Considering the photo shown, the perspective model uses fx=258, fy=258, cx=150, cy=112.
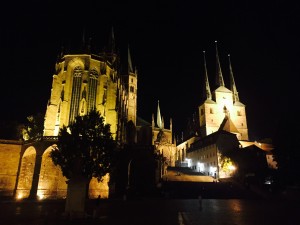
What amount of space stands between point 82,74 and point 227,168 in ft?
104

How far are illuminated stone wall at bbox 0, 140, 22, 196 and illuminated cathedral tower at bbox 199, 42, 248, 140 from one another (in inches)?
2189

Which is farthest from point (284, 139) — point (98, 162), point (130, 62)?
point (130, 62)

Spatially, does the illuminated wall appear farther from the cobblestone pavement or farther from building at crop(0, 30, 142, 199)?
the cobblestone pavement

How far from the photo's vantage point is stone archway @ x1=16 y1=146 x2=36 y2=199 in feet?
108

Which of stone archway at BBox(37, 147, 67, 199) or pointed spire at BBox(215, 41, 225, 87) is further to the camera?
pointed spire at BBox(215, 41, 225, 87)

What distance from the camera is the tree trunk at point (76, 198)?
13102 mm

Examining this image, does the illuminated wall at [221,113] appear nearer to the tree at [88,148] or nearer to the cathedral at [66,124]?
the cathedral at [66,124]

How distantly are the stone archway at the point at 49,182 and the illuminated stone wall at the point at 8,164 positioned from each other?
5.44m

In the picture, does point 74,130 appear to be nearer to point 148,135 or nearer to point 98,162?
point 98,162

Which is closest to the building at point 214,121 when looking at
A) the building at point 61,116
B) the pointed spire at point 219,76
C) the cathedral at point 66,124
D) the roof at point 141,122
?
the pointed spire at point 219,76

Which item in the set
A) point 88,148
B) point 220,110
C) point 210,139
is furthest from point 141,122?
point 88,148

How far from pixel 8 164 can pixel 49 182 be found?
7243mm

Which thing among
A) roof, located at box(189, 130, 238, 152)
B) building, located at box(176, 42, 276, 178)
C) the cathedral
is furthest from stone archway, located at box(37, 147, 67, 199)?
building, located at box(176, 42, 276, 178)

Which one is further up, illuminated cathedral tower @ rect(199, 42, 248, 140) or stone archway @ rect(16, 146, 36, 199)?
illuminated cathedral tower @ rect(199, 42, 248, 140)
